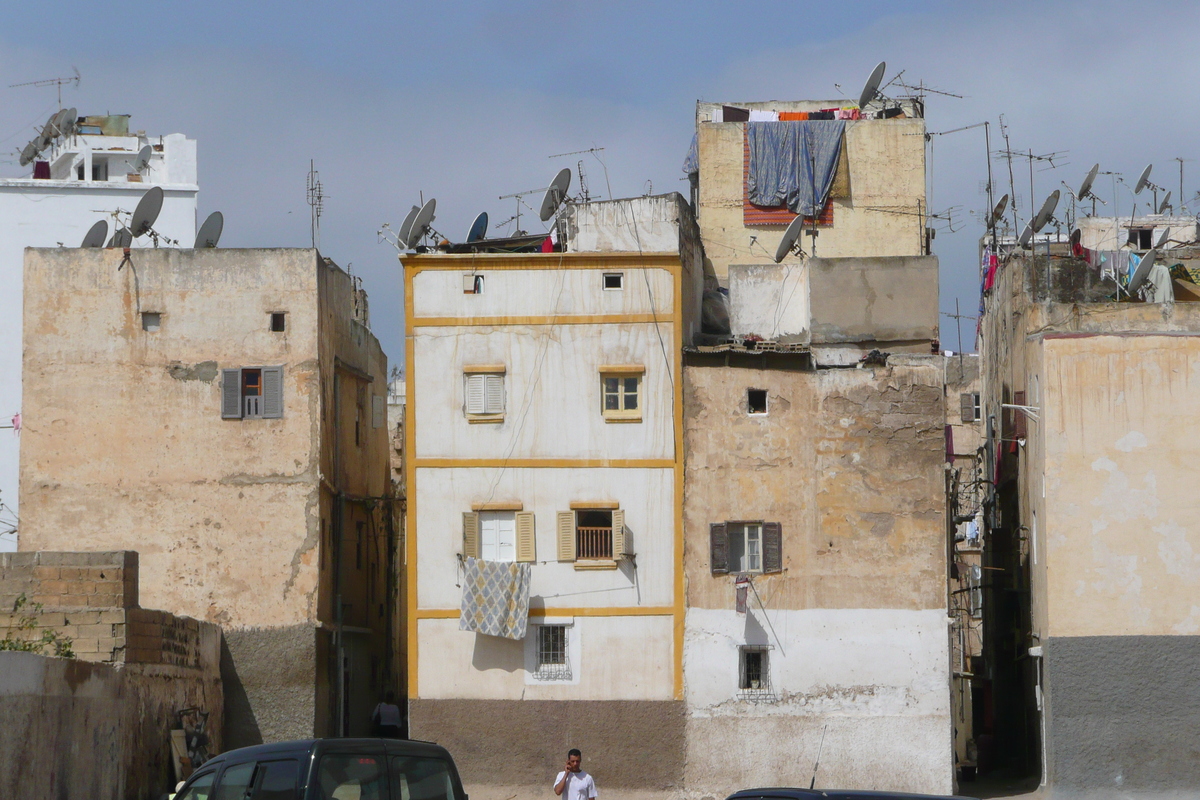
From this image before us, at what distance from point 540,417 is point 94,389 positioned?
29.6 ft

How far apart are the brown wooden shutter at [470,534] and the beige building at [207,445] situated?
3.26 meters

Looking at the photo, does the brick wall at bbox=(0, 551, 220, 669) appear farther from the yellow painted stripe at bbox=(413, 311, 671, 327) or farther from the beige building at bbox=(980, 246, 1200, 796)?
the beige building at bbox=(980, 246, 1200, 796)

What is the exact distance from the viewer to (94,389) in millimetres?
34125

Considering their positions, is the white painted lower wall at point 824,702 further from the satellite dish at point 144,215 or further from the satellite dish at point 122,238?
the satellite dish at point 122,238

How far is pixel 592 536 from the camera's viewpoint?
32.2 m

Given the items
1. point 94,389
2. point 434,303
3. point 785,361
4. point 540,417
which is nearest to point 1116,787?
point 785,361

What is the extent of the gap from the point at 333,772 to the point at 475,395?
16599 mm

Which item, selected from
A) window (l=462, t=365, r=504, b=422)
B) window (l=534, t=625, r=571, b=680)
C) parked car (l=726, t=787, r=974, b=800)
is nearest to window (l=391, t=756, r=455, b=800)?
parked car (l=726, t=787, r=974, b=800)

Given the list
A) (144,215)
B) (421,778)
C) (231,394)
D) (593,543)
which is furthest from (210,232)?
(421,778)

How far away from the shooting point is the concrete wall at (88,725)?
2219cm

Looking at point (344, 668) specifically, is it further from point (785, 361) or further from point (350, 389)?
point (785, 361)

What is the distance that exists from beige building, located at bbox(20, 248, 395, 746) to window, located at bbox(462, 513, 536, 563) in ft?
11.1

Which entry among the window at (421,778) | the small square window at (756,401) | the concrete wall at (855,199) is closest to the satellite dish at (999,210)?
the concrete wall at (855,199)

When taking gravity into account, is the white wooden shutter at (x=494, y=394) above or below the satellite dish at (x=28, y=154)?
below
